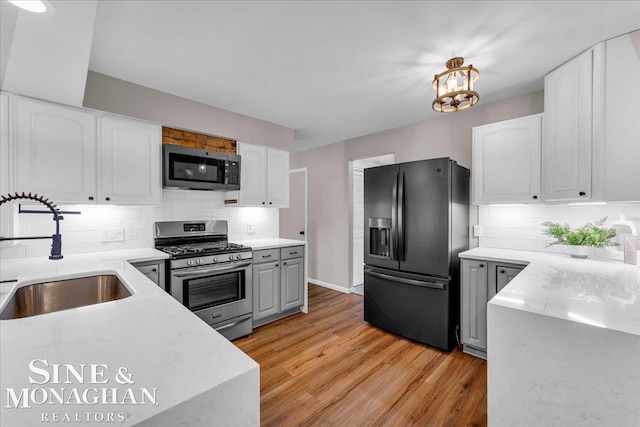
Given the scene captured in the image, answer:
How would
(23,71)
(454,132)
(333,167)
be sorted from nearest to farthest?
(23,71)
(454,132)
(333,167)

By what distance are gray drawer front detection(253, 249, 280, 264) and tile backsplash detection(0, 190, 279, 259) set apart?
1.75 ft

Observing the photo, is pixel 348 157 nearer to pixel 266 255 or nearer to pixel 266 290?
pixel 266 255

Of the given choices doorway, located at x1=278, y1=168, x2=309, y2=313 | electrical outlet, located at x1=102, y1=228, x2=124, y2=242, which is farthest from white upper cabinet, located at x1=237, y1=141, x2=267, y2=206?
doorway, located at x1=278, y1=168, x2=309, y2=313

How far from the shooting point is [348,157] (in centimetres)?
450

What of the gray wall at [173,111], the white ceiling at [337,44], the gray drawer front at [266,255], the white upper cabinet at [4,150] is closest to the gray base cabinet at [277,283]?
the gray drawer front at [266,255]

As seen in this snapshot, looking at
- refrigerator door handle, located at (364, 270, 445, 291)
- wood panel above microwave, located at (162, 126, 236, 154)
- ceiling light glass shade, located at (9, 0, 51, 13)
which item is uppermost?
ceiling light glass shade, located at (9, 0, 51, 13)

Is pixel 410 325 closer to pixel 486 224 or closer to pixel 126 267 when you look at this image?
pixel 486 224

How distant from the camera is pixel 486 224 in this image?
9.95 feet

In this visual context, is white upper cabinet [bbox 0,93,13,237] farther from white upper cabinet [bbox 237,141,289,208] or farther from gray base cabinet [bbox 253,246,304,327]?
gray base cabinet [bbox 253,246,304,327]

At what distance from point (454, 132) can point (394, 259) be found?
172 centimetres

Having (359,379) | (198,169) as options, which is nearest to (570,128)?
(359,379)

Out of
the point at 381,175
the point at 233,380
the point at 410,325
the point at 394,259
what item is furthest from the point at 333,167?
the point at 233,380

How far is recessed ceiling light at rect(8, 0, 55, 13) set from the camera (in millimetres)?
1083

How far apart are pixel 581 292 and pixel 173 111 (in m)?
3.49
